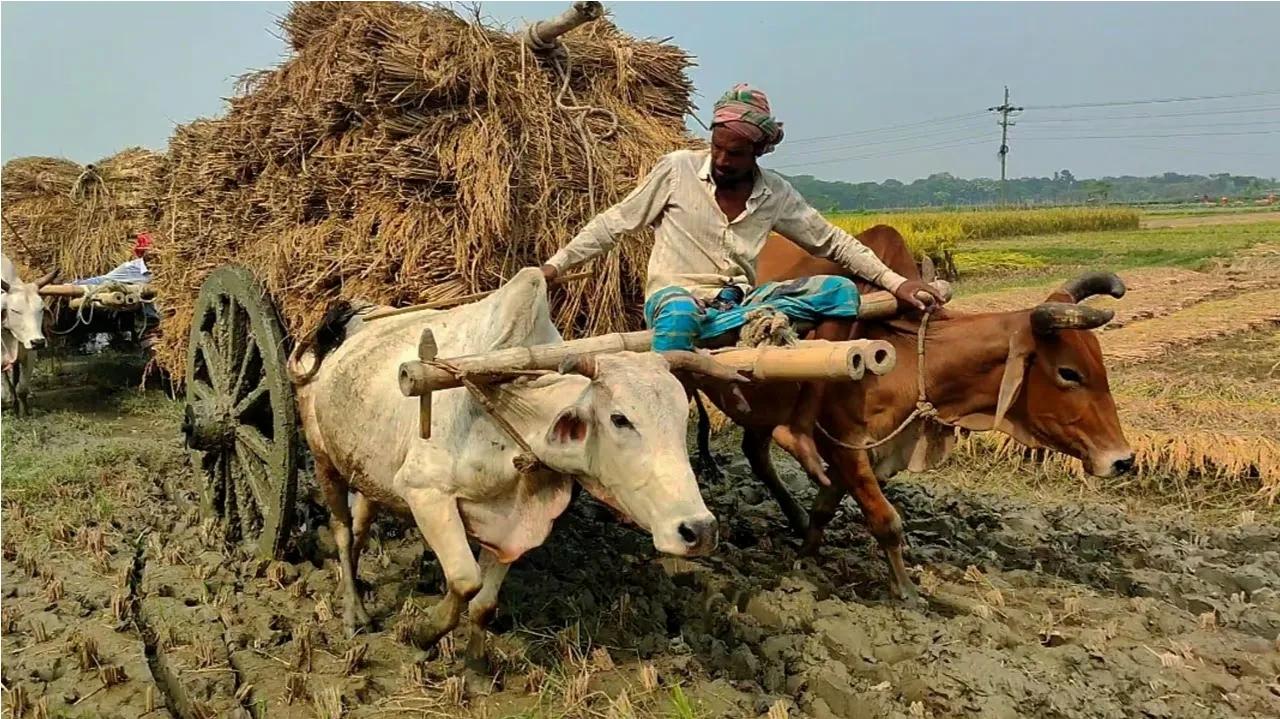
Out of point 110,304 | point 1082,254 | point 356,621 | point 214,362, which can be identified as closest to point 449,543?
point 356,621

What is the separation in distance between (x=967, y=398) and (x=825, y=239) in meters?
0.93

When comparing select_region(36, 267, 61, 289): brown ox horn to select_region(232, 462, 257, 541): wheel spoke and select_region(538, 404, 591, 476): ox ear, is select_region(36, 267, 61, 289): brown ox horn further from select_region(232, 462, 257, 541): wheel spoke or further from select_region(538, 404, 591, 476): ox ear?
select_region(538, 404, 591, 476): ox ear

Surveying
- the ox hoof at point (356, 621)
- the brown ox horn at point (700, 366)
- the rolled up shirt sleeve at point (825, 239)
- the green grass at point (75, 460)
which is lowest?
the ox hoof at point (356, 621)

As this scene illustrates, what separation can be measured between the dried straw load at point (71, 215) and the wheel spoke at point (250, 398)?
6489 mm

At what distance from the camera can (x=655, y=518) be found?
8.57 ft

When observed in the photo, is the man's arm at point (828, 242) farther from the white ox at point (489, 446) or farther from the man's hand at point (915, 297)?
the white ox at point (489, 446)

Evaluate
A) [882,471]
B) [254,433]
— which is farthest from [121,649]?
[882,471]

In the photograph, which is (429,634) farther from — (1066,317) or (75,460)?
(75,460)

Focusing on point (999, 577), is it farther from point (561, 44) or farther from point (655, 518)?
point (561, 44)

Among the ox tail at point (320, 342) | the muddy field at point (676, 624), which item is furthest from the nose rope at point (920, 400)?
the ox tail at point (320, 342)

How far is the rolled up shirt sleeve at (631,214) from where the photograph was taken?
155 inches

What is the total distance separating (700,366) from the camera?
9.75 ft

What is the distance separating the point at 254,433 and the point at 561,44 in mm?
2476

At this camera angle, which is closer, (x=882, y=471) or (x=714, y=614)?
(x=714, y=614)
